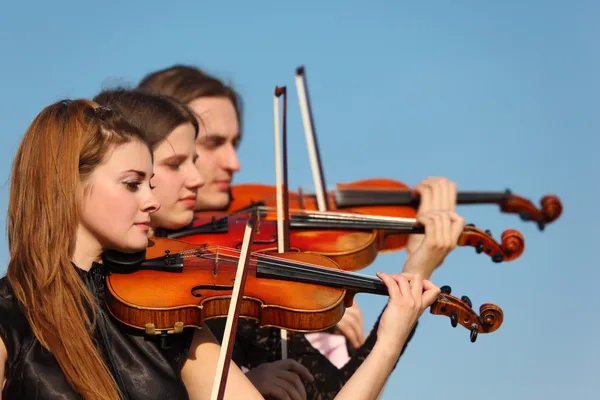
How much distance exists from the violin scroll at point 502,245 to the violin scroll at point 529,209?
145 centimetres

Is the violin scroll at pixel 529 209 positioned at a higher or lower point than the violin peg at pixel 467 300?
higher

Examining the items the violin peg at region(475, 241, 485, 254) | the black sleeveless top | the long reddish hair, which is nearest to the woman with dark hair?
the violin peg at region(475, 241, 485, 254)

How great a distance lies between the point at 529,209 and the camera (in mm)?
5949

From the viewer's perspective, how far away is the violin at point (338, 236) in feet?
14.4

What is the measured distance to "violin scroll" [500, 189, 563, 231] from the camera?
5953mm

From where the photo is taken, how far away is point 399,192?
18.5ft

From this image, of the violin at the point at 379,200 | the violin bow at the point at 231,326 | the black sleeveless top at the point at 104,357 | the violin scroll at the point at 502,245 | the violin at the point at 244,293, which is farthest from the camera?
the violin at the point at 379,200

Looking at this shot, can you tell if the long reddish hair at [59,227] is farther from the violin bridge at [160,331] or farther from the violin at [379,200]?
the violin at [379,200]

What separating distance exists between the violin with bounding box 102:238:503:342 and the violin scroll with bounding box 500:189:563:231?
254cm

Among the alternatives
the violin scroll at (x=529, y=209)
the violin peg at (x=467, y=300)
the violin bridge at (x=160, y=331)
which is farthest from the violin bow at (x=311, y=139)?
the violin bridge at (x=160, y=331)

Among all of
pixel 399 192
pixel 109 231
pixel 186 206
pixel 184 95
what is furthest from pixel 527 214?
pixel 109 231

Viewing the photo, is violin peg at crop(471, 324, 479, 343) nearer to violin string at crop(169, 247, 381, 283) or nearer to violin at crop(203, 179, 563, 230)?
violin string at crop(169, 247, 381, 283)

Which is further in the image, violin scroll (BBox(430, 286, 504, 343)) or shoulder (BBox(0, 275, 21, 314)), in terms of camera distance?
violin scroll (BBox(430, 286, 504, 343))

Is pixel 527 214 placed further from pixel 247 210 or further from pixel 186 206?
pixel 186 206
